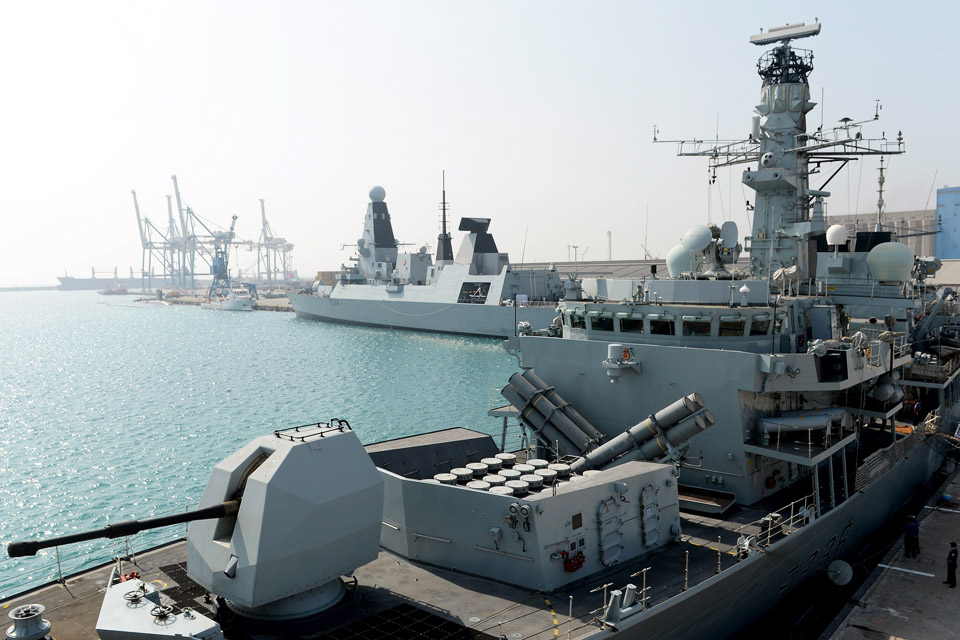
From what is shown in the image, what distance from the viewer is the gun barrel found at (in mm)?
6848

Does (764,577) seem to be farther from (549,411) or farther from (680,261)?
(680,261)

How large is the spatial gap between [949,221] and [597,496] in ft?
277

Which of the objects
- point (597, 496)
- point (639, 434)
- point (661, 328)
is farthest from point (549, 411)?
point (597, 496)

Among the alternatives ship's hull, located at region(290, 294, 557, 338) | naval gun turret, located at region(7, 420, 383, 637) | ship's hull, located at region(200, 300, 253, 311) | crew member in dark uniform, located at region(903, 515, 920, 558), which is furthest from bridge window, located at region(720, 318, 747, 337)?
ship's hull, located at region(200, 300, 253, 311)

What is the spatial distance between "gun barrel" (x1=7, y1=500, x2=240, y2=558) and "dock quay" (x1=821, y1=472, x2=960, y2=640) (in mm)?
10424

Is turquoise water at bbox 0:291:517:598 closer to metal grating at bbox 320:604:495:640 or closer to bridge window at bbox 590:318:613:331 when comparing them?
metal grating at bbox 320:604:495:640

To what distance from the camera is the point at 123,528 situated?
25.3ft

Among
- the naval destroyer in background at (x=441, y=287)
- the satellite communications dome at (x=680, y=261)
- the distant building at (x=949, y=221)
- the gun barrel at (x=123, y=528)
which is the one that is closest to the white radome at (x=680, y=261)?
the satellite communications dome at (x=680, y=261)

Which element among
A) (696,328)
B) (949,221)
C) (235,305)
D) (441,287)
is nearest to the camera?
(696,328)

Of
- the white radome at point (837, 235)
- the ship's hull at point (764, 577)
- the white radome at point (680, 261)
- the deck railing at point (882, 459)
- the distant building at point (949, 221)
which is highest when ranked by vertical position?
the distant building at point (949, 221)

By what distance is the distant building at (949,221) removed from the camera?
74000mm

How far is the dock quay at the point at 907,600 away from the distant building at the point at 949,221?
7287 centimetres

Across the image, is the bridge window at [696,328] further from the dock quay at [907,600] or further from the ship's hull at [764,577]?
the dock quay at [907,600]

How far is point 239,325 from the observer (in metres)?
85.0
